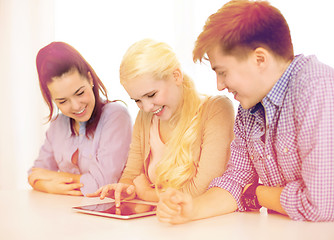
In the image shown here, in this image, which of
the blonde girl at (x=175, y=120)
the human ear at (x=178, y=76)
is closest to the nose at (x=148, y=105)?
the blonde girl at (x=175, y=120)

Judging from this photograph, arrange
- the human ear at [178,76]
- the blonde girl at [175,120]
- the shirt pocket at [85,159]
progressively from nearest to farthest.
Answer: the blonde girl at [175,120] < the human ear at [178,76] < the shirt pocket at [85,159]

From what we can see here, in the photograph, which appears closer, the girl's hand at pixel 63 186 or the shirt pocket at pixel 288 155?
the shirt pocket at pixel 288 155

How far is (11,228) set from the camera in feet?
3.58

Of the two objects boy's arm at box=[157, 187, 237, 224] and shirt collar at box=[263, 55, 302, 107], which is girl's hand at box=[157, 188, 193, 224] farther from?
shirt collar at box=[263, 55, 302, 107]

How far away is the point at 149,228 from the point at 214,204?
22 cm

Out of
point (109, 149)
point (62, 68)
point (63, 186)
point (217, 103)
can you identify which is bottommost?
point (63, 186)

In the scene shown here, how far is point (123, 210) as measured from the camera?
120cm

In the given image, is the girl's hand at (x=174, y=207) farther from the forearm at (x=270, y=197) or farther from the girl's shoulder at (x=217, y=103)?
the girl's shoulder at (x=217, y=103)

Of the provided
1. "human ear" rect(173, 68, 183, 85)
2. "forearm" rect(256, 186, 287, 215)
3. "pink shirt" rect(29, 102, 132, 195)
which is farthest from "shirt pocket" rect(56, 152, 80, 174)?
"forearm" rect(256, 186, 287, 215)

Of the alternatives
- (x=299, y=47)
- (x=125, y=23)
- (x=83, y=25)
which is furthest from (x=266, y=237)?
(x=83, y=25)

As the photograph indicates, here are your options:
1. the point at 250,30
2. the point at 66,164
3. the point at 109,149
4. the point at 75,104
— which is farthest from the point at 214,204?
the point at 66,164

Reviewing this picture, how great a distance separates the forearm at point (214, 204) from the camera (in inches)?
42.8

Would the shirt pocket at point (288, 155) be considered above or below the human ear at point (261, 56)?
below

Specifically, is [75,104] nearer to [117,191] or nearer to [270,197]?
[117,191]
